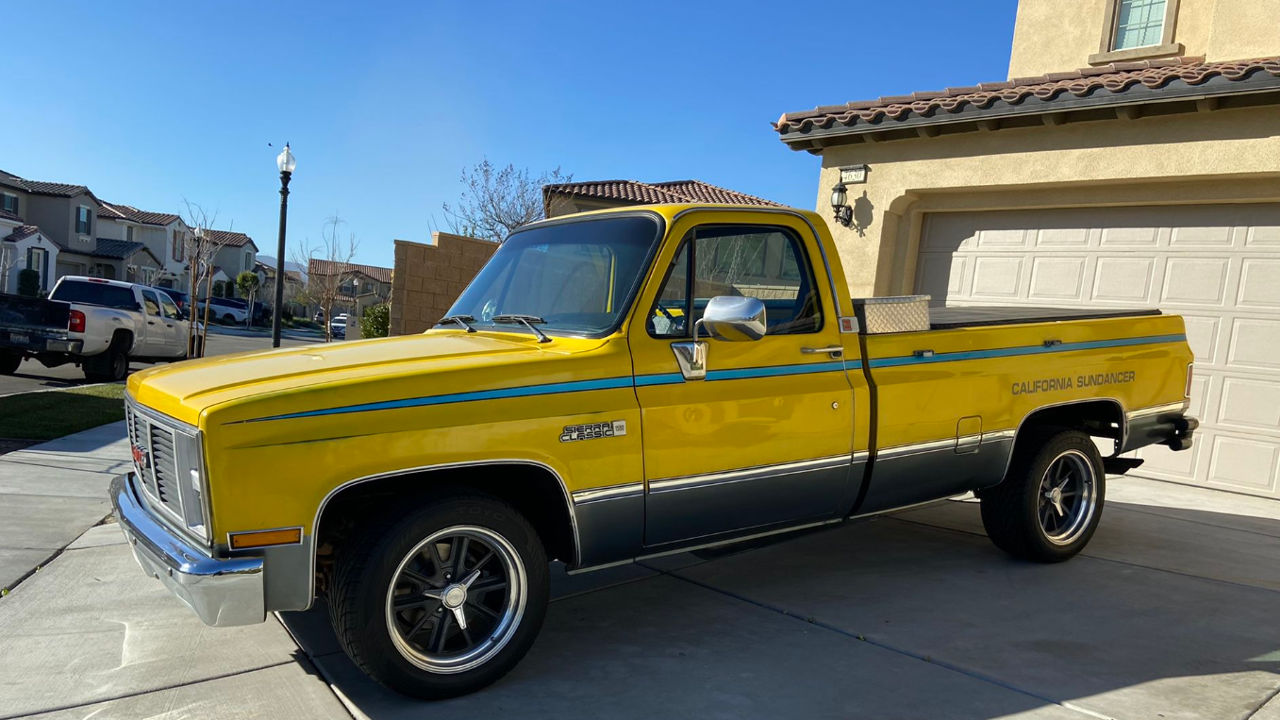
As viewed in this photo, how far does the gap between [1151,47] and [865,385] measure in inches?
326

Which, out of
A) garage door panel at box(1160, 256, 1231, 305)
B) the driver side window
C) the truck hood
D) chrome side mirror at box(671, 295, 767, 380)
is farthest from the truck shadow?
garage door panel at box(1160, 256, 1231, 305)

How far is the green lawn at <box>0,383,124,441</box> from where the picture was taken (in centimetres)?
903

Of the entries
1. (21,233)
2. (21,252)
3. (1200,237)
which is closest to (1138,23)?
(1200,237)

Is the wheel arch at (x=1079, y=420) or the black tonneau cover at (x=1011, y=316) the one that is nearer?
the black tonneau cover at (x=1011, y=316)

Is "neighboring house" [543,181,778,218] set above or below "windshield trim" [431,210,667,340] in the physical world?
above

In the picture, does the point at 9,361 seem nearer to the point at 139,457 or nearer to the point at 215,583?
the point at 139,457

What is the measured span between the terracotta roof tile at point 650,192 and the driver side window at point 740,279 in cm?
1723

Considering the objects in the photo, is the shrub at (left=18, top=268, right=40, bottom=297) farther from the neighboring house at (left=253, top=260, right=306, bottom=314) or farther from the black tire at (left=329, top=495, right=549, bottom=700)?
the black tire at (left=329, top=495, right=549, bottom=700)

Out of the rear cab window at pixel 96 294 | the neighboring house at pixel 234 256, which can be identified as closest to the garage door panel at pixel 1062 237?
the rear cab window at pixel 96 294

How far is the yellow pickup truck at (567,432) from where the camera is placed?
316 centimetres

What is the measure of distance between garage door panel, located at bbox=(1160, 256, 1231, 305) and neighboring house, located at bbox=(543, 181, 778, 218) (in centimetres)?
1392

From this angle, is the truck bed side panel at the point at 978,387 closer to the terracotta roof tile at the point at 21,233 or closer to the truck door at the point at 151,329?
the truck door at the point at 151,329

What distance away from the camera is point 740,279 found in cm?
437

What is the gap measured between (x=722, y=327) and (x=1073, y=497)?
3.23 m
